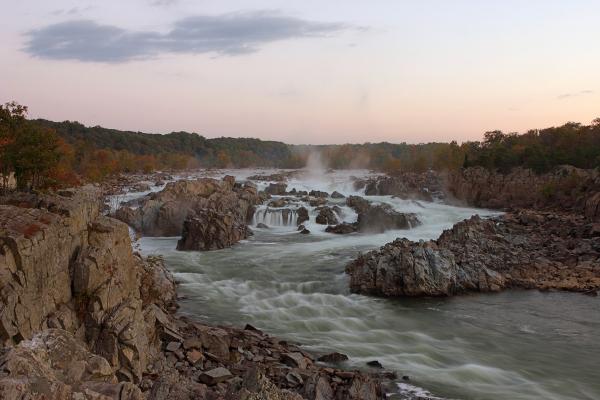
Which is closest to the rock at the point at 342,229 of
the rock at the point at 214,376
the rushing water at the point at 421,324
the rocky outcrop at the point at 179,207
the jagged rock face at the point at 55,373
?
the rocky outcrop at the point at 179,207

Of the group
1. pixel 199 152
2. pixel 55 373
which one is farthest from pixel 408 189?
pixel 199 152

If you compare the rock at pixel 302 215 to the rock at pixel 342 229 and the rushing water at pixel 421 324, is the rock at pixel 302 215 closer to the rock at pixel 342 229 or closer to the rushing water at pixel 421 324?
the rock at pixel 342 229

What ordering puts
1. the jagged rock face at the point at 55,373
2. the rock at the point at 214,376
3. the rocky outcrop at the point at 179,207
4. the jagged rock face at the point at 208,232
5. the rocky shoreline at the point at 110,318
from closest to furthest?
the jagged rock face at the point at 55,373 < the rocky shoreline at the point at 110,318 < the rock at the point at 214,376 < the jagged rock face at the point at 208,232 < the rocky outcrop at the point at 179,207

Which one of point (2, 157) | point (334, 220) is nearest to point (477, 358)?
point (2, 157)

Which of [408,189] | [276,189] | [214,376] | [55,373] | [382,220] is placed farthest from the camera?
[408,189]

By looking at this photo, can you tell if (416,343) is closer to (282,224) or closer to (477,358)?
(477,358)

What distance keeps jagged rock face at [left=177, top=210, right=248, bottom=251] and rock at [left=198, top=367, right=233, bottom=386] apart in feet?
62.9

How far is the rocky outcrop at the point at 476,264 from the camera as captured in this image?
21.6 meters

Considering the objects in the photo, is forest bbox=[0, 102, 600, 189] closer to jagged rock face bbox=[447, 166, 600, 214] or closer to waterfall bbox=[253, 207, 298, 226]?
jagged rock face bbox=[447, 166, 600, 214]

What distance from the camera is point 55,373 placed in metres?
4.98

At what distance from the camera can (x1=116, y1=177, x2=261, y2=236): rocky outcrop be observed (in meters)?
36.3

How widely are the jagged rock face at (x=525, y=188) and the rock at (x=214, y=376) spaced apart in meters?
37.1

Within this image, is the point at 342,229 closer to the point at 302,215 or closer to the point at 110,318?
the point at 302,215

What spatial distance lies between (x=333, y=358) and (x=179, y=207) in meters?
25.5
